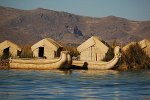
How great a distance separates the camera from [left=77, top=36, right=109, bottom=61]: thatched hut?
39.5 meters

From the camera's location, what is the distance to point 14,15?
177375 millimetres

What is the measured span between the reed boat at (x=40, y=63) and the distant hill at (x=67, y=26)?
10644 centimetres

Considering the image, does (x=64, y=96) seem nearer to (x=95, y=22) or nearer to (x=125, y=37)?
(x=125, y=37)

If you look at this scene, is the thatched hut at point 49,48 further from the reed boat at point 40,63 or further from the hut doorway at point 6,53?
the reed boat at point 40,63

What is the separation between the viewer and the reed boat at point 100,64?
35375 millimetres

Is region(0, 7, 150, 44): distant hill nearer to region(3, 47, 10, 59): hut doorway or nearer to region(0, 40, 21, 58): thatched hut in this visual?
region(3, 47, 10, 59): hut doorway

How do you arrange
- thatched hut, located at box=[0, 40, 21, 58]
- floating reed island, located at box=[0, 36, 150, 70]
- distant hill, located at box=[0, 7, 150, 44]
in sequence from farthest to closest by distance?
distant hill, located at box=[0, 7, 150, 44], thatched hut, located at box=[0, 40, 21, 58], floating reed island, located at box=[0, 36, 150, 70]

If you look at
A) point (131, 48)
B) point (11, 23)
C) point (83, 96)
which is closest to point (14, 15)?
point (11, 23)

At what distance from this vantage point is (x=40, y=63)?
118 ft

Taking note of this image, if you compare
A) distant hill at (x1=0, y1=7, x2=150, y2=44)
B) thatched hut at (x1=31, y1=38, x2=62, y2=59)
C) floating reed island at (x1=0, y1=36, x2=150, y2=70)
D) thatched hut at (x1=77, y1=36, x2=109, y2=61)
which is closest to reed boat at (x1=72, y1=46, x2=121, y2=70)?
floating reed island at (x1=0, y1=36, x2=150, y2=70)

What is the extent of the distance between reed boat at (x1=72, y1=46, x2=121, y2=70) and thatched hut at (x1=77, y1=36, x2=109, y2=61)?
3009mm

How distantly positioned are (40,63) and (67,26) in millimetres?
129948

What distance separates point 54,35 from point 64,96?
466ft

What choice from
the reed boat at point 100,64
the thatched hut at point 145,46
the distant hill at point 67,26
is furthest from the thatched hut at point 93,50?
the distant hill at point 67,26
